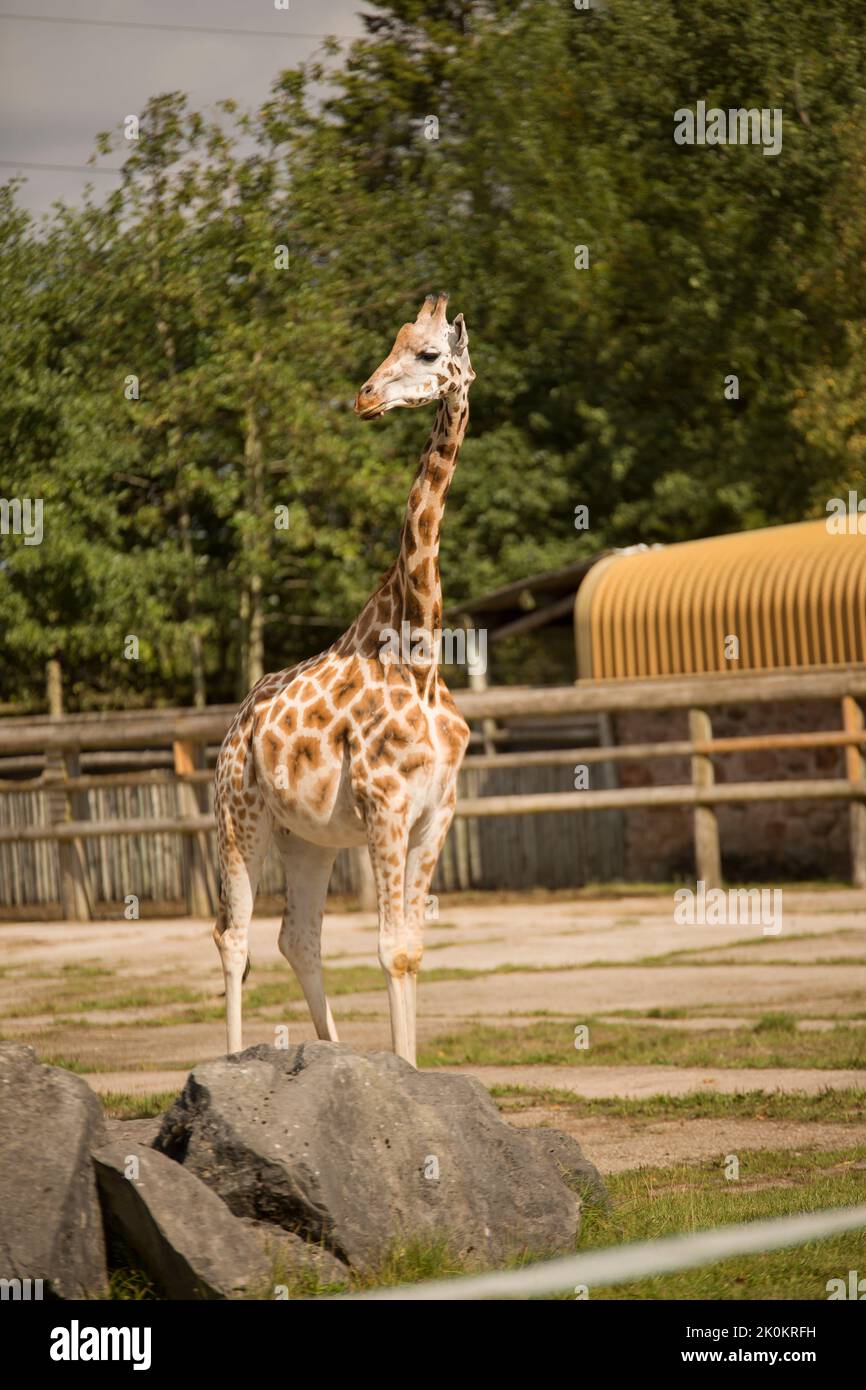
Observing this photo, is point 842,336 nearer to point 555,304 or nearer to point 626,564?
point 555,304

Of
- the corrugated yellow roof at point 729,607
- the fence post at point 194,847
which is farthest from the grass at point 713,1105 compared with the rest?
the corrugated yellow roof at point 729,607

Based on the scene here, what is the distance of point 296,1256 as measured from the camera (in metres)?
4.62

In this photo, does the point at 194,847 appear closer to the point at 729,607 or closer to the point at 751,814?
the point at 751,814

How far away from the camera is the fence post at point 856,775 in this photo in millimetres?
15492

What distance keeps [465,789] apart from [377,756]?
436 inches

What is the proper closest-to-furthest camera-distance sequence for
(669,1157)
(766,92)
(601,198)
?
(669,1157)
(766,92)
(601,198)

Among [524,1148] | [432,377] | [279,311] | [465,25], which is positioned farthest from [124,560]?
[524,1148]

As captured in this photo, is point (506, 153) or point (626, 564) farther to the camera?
point (506, 153)

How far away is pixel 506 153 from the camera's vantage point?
3081 cm

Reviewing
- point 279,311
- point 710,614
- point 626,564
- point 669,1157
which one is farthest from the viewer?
point 279,311

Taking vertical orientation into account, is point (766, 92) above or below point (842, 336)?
above

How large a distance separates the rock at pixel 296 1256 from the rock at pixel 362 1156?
0.04 metres

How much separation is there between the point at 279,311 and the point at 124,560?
4745 millimetres

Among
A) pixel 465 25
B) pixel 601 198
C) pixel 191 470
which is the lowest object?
pixel 191 470
